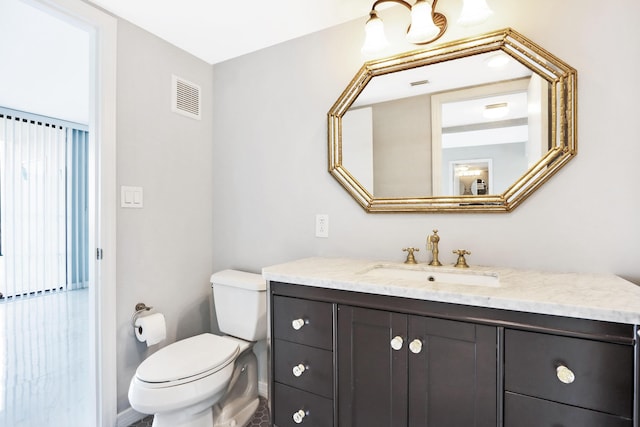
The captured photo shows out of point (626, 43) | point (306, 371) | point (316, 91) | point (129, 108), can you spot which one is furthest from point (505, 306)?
point (129, 108)

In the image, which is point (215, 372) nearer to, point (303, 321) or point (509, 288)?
point (303, 321)

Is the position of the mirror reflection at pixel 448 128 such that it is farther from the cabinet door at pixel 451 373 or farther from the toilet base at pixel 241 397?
the toilet base at pixel 241 397

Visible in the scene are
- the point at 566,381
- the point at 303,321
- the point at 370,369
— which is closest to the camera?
the point at 566,381

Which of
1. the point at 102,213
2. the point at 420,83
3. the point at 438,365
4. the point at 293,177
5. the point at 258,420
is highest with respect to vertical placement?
the point at 420,83

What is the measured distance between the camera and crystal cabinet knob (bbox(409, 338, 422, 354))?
107 cm

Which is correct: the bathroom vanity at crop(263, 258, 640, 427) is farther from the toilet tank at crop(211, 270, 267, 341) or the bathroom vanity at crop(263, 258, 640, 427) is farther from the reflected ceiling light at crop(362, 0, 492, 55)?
the reflected ceiling light at crop(362, 0, 492, 55)

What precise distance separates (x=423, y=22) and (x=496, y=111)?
519mm

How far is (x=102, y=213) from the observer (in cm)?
166

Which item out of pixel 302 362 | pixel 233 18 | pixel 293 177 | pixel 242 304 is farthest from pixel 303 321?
pixel 233 18

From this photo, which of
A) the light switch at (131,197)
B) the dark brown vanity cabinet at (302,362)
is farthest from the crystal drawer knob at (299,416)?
the light switch at (131,197)

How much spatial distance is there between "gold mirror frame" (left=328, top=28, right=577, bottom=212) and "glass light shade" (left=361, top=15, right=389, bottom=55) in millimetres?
129

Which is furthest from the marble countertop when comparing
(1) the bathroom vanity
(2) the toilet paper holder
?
(2) the toilet paper holder

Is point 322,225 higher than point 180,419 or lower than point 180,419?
higher

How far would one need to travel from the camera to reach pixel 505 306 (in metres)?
0.95
